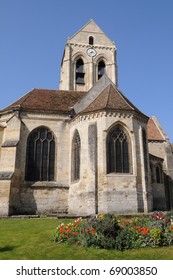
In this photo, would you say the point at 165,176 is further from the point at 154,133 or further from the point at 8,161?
the point at 8,161

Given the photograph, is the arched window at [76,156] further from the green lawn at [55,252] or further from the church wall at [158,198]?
the green lawn at [55,252]

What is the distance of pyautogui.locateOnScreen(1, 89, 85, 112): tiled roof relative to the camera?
21.2 m

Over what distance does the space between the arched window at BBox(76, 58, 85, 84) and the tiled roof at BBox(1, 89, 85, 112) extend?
8.82 m

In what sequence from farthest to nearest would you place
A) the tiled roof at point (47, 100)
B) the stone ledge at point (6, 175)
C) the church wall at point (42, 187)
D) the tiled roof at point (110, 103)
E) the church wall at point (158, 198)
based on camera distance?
1. the church wall at point (158, 198)
2. the tiled roof at point (47, 100)
3. the church wall at point (42, 187)
4. the tiled roof at point (110, 103)
5. the stone ledge at point (6, 175)

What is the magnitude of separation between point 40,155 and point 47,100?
545cm

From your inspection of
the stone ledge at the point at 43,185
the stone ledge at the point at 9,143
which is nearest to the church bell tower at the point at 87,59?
the stone ledge at the point at 9,143

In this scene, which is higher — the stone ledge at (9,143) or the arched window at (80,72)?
the arched window at (80,72)

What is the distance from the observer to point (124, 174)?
17031 mm

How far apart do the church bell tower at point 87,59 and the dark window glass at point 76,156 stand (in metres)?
13.9

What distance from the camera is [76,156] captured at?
19188 millimetres

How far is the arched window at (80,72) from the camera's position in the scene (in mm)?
33719

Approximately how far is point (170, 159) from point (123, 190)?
12234mm

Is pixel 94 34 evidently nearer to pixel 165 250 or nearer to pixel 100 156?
pixel 100 156

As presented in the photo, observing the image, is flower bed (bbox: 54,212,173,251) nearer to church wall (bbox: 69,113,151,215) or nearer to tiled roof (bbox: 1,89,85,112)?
church wall (bbox: 69,113,151,215)
